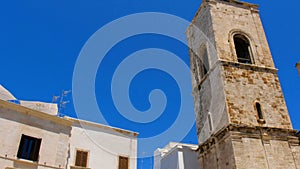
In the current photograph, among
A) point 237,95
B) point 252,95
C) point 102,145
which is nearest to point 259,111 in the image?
point 252,95

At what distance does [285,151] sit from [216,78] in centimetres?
639

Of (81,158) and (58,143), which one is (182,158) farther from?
(58,143)

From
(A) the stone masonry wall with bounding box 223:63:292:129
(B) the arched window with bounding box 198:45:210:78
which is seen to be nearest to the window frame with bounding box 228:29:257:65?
(A) the stone masonry wall with bounding box 223:63:292:129

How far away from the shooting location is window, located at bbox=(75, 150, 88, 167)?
15664 millimetres

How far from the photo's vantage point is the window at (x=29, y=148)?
14.1m

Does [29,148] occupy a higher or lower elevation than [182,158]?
lower

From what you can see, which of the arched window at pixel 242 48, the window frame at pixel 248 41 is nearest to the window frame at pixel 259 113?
the window frame at pixel 248 41

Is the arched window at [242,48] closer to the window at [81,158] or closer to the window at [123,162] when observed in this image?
the window at [123,162]

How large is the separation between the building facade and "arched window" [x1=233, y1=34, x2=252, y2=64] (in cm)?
1069

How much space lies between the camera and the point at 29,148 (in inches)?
567

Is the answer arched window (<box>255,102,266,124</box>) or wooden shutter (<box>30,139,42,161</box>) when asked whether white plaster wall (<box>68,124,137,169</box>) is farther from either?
arched window (<box>255,102,266,124</box>)

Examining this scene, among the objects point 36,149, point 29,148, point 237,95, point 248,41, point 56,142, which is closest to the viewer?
point 29,148

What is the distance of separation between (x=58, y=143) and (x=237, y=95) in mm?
11508

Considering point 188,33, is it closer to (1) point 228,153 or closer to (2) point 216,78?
(2) point 216,78
